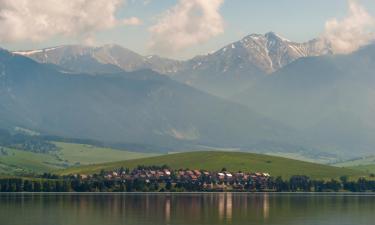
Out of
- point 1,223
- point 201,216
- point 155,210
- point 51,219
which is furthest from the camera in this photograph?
point 155,210

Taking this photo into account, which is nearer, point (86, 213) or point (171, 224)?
point (171, 224)

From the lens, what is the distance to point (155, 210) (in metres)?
199

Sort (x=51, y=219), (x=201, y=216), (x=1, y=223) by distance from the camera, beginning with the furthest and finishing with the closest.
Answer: (x=201, y=216), (x=51, y=219), (x=1, y=223)

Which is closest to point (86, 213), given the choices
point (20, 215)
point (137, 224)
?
point (20, 215)

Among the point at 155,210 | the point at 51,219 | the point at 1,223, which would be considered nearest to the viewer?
the point at 1,223

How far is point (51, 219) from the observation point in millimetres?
168125

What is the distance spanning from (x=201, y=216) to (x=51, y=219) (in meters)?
35.5

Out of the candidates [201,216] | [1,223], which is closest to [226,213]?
[201,216]

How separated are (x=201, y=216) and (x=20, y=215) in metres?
41.0

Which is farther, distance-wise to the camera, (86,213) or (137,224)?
(86,213)

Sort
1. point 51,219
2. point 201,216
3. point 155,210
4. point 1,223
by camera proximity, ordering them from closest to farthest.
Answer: point 1,223 → point 51,219 → point 201,216 → point 155,210

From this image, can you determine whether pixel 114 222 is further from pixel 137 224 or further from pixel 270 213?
pixel 270 213

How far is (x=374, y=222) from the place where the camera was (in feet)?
561

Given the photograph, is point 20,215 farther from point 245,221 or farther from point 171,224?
point 245,221
